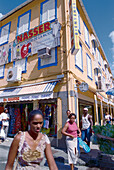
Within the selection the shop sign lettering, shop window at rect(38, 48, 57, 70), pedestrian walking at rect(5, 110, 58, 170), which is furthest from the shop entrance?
pedestrian walking at rect(5, 110, 58, 170)

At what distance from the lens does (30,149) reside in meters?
1.58

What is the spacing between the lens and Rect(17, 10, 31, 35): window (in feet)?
33.5

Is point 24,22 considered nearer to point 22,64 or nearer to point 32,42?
point 32,42

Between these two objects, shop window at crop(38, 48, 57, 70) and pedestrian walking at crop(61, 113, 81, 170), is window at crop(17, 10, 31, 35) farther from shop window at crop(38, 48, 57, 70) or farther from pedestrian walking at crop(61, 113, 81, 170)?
pedestrian walking at crop(61, 113, 81, 170)

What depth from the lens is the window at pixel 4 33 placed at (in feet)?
37.9

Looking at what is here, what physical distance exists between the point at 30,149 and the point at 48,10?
31.9ft

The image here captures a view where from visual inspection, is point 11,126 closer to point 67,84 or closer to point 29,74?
point 29,74

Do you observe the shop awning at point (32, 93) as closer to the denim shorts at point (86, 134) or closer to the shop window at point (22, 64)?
the shop window at point (22, 64)

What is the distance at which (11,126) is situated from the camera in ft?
31.9

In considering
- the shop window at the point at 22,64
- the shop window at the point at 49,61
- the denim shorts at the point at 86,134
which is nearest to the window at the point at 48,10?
the shop window at the point at 49,61

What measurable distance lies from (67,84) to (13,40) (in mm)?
6817

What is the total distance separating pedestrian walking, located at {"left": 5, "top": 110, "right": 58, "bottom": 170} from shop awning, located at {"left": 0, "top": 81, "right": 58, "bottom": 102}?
5279mm

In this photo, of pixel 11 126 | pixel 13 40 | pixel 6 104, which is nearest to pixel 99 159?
pixel 11 126

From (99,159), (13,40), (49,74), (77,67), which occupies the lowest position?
(99,159)
